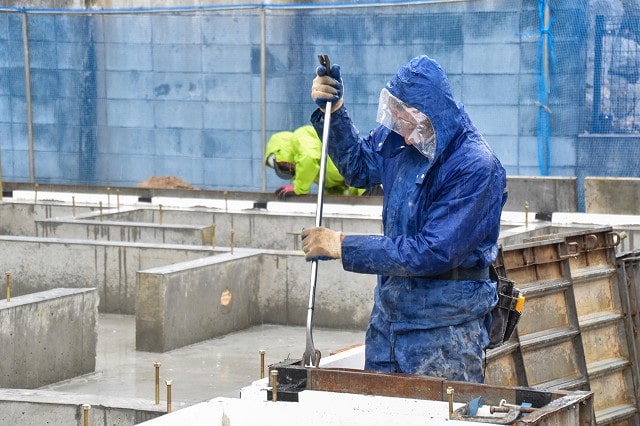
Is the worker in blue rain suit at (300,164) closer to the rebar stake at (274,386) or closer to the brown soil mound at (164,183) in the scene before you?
the brown soil mound at (164,183)

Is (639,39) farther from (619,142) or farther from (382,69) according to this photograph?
(382,69)

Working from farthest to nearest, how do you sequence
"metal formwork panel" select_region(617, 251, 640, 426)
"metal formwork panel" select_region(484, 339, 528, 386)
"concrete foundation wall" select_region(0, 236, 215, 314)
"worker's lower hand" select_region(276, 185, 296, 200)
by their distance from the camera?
"worker's lower hand" select_region(276, 185, 296, 200)
"concrete foundation wall" select_region(0, 236, 215, 314)
"metal formwork panel" select_region(617, 251, 640, 426)
"metal formwork panel" select_region(484, 339, 528, 386)

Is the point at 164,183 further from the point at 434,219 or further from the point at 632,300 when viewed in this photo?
the point at 434,219

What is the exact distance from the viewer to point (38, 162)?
20.3 metres

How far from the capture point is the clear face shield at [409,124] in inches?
202

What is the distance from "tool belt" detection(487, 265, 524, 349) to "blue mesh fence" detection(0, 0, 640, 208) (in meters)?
11.0

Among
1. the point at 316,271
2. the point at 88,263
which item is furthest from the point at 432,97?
the point at 88,263

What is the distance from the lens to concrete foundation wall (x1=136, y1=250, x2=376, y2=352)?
10.8 metres

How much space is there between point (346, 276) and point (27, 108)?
986 centimetres

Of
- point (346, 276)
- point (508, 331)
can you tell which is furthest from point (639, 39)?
point (508, 331)

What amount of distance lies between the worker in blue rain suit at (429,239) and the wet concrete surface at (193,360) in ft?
12.9

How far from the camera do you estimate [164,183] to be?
1873 cm

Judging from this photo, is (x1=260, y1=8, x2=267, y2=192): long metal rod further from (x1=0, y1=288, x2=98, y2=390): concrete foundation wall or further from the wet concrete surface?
(x1=0, y1=288, x2=98, y2=390): concrete foundation wall

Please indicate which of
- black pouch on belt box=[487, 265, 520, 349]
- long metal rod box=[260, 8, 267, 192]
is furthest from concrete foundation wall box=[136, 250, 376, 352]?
long metal rod box=[260, 8, 267, 192]
